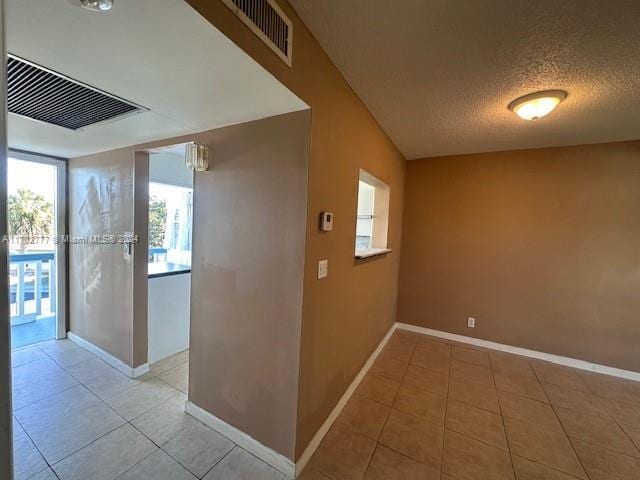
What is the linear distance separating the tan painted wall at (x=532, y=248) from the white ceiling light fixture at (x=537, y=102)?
1.34 meters

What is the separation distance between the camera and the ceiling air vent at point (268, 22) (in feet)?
3.02

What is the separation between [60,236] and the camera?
2824mm

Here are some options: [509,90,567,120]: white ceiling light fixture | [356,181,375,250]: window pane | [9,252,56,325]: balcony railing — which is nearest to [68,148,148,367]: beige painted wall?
[9,252,56,325]: balcony railing

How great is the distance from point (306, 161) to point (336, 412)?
1.78 m

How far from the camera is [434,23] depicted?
3.89 ft

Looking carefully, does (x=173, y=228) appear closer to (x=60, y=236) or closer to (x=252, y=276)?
(x=60, y=236)

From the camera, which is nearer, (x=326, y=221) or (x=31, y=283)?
(x=326, y=221)

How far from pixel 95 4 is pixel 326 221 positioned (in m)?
1.20

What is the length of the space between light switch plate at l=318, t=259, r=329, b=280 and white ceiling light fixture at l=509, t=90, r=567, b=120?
1.73 metres

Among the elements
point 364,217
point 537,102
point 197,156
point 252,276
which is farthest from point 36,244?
point 537,102

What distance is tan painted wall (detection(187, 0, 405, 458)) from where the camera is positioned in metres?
1.19

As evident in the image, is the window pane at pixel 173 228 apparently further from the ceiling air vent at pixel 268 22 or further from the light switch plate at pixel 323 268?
the ceiling air vent at pixel 268 22

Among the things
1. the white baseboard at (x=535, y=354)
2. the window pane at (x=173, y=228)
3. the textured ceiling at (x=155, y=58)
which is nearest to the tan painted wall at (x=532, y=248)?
the white baseboard at (x=535, y=354)

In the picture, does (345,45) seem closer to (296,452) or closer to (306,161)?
(306,161)
